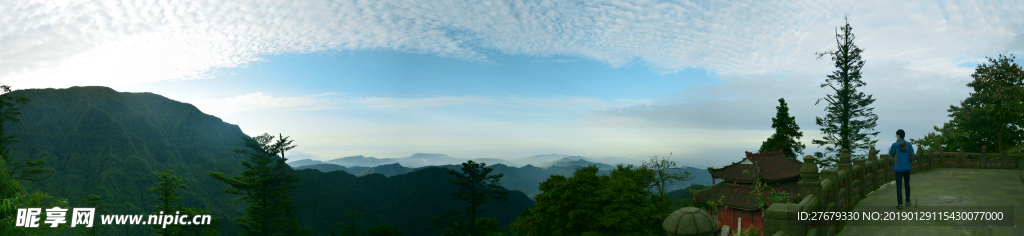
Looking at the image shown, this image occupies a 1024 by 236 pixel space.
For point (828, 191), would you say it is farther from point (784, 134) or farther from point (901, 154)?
point (784, 134)

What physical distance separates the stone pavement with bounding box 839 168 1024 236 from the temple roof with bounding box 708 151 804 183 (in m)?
9.72

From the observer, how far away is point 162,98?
530 ft

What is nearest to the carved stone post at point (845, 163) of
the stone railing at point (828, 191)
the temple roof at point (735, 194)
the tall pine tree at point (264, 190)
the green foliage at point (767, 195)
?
the stone railing at point (828, 191)

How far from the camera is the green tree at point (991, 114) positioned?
29.5 meters

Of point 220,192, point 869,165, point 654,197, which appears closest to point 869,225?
point 869,165

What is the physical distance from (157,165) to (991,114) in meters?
155

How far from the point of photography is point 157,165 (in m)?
119

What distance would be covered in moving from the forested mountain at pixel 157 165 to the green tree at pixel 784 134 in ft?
240

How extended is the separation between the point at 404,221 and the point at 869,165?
109064mm

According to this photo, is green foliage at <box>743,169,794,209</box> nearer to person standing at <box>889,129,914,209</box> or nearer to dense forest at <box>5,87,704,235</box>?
person standing at <box>889,129,914,209</box>

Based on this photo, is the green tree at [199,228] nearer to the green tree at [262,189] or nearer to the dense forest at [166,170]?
the green tree at [262,189]

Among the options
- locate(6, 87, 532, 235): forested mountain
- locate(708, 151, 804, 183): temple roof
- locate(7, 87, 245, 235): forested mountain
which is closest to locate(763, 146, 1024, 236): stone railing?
locate(708, 151, 804, 183): temple roof

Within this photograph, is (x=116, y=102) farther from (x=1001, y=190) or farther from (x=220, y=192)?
(x=1001, y=190)

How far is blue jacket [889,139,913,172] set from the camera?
8.78 meters
